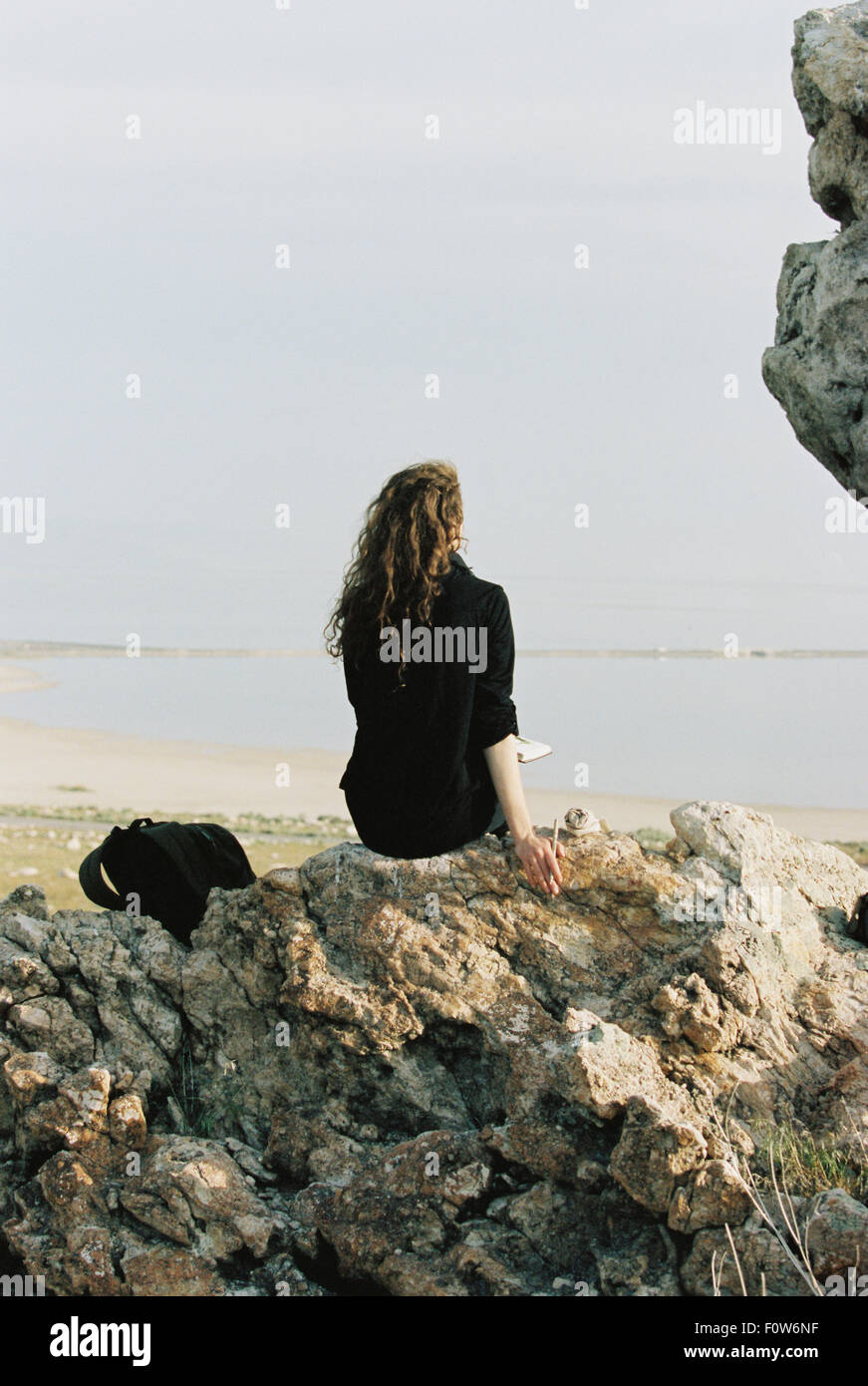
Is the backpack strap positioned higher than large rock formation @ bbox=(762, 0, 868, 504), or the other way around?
large rock formation @ bbox=(762, 0, 868, 504)

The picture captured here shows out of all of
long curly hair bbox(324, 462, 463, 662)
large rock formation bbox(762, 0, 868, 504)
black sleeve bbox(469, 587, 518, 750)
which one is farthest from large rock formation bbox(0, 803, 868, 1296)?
large rock formation bbox(762, 0, 868, 504)

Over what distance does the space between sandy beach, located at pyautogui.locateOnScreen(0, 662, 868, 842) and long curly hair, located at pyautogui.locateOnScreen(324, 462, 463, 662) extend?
1106cm

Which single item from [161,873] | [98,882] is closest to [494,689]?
[161,873]

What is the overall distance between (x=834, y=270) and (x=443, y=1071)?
3.50m

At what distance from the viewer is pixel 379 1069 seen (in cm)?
563

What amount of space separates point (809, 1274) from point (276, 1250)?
1890 mm

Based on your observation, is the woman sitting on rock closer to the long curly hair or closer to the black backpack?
the long curly hair

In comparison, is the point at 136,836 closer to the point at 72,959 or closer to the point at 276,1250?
the point at 72,959

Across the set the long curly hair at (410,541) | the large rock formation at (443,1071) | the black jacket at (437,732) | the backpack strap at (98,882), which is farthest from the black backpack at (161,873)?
the long curly hair at (410,541)

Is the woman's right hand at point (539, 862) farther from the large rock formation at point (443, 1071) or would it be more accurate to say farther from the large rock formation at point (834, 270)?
the large rock formation at point (834, 270)

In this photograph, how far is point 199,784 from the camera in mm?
21953

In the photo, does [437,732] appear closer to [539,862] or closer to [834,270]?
[539,862]

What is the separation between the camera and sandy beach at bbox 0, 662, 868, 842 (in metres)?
18.3
